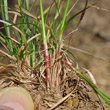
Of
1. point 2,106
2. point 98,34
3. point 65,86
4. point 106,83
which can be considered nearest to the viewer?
point 2,106

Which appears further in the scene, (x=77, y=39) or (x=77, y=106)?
(x=77, y=39)

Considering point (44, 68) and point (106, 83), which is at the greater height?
point (44, 68)

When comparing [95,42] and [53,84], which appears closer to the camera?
[53,84]

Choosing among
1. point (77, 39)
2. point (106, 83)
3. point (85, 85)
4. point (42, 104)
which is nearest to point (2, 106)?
Answer: point (42, 104)

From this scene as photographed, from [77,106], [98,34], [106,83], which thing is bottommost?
[106,83]

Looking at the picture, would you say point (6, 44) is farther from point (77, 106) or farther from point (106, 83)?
point (106, 83)

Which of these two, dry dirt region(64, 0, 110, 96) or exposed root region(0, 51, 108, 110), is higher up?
exposed root region(0, 51, 108, 110)

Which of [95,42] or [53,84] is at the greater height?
[53,84]

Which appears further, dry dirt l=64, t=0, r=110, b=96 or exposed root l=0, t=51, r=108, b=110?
dry dirt l=64, t=0, r=110, b=96

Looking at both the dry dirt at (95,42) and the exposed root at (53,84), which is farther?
the dry dirt at (95,42)

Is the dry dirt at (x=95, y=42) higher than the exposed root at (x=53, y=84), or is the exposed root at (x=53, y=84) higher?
the exposed root at (x=53, y=84)

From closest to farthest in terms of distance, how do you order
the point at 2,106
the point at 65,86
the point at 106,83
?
the point at 2,106 < the point at 65,86 < the point at 106,83
